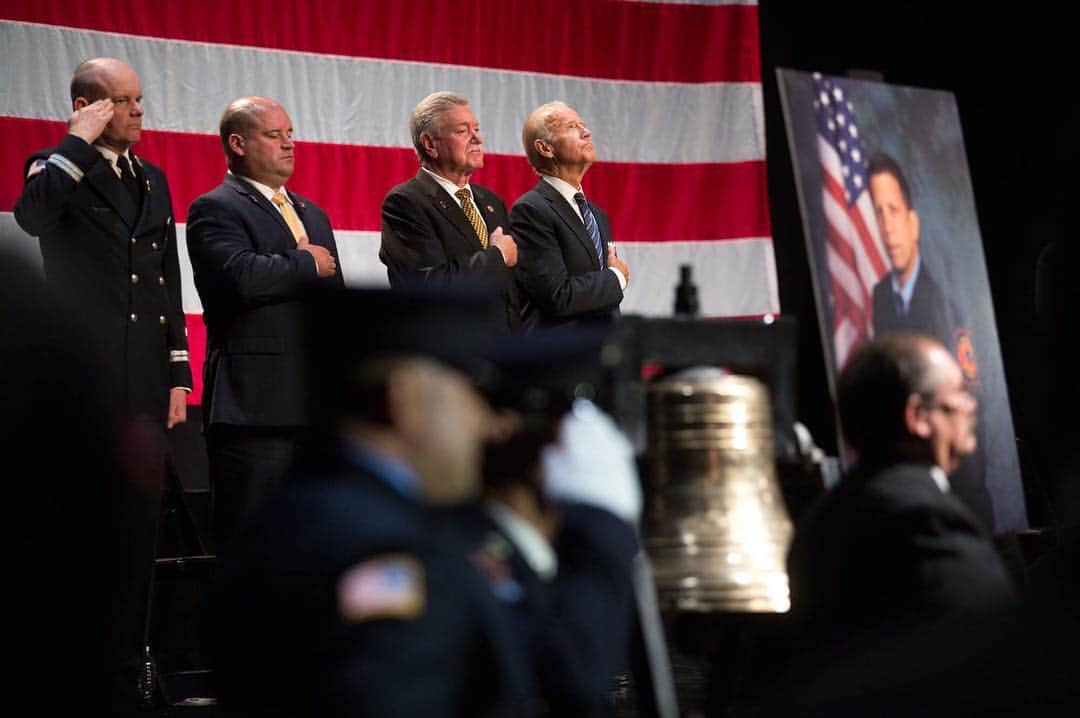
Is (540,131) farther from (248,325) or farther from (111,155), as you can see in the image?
(111,155)

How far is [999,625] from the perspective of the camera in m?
1.27

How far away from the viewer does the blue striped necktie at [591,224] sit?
3.77 m

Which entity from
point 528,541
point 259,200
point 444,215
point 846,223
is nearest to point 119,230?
point 259,200

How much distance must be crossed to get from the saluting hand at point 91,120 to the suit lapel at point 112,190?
7 centimetres

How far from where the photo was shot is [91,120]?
11.9 feet

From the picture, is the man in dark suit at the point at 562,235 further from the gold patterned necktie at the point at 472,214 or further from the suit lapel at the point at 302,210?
the suit lapel at the point at 302,210

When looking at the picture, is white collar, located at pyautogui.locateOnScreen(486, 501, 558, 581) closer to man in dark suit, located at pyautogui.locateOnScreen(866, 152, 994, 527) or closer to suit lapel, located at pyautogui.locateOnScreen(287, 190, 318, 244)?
man in dark suit, located at pyautogui.locateOnScreen(866, 152, 994, 527)

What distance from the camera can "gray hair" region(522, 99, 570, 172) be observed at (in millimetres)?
3771

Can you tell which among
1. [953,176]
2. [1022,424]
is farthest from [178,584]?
[1022,424]

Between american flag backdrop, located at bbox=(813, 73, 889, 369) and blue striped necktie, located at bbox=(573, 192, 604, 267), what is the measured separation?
71 cm

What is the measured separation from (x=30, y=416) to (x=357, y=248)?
14.1ft

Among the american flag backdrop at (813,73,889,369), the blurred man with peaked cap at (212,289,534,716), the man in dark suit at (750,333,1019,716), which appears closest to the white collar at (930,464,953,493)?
the man in dark suit at (750,333,1019,716)

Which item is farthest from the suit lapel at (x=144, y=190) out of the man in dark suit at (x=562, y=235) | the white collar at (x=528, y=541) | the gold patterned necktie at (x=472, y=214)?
the white collar at (x=528, y=541)

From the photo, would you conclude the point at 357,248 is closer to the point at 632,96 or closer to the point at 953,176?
the point at 632,96
